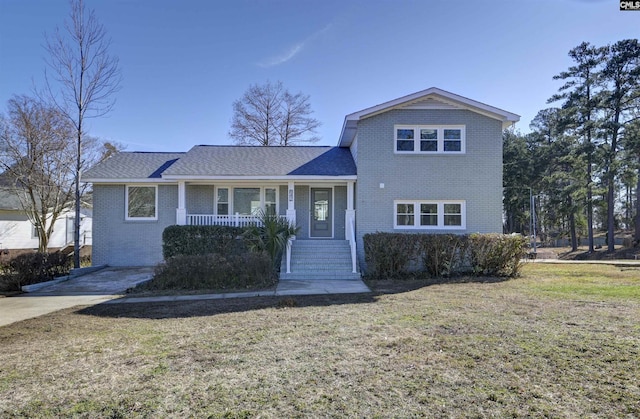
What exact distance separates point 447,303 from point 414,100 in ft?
27.4

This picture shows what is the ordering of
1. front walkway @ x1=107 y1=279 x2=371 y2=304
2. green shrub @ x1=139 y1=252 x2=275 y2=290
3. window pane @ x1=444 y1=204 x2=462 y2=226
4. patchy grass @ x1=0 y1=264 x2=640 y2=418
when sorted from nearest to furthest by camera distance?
patchy grass @ x1=0 y1=264 x2=640 y2=418
front walkway @ x1=107 y1=279 x2=371 y2=304
green shrub @ x1=139 y1=252 x2=275 y2=290
window pane @ x1=444 y1=204 x2=462 y2=226

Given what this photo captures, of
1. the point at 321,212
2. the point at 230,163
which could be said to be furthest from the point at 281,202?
the point at 230,163

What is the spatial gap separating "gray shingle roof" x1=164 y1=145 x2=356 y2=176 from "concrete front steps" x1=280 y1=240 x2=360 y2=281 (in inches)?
106

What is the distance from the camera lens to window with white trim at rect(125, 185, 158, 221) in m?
14.7

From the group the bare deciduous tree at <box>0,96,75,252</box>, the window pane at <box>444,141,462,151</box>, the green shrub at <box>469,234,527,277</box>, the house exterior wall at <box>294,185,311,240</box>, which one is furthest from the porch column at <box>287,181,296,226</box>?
the bare deciduous tree at <box>0,96,75,252</box>

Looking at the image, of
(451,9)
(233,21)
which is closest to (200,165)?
(233,21)

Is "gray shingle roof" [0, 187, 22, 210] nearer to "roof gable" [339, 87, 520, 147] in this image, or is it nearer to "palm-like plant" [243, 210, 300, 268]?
"palm-like plant" [243, 210, 300, 268]

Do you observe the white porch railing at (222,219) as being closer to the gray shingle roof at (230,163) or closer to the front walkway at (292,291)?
the gray shingle roof at (230,163)

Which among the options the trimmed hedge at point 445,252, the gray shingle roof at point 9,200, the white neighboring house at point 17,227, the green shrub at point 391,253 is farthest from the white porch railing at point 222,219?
the gray shingle roof at point 9,200

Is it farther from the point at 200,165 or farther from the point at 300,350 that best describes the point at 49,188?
the point at 300,350

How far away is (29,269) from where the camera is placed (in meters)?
10.7

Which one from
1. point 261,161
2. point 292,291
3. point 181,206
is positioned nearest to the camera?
point 292,291

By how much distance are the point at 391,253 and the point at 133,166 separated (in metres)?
11.3

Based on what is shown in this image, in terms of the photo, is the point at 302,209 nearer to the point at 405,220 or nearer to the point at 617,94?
the point at 405,220
